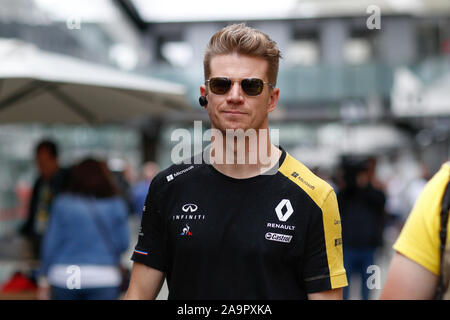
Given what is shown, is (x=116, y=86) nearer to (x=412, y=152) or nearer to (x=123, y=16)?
(x=123, y=16)

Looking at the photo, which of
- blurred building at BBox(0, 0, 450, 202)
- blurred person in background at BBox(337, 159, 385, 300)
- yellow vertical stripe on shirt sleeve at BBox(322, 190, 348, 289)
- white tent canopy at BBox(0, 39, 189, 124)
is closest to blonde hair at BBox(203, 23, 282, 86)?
yellow vertical stripe on shirt sleeve at BBox(322, 190, 348, 289)

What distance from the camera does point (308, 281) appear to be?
1841 mm

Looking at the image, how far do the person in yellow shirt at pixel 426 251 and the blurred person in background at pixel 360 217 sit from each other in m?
4.42

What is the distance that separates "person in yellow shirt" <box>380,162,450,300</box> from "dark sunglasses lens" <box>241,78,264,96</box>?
70cm

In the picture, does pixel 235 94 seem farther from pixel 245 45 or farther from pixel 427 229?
pixel 427 229

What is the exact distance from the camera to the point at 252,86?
1884mm

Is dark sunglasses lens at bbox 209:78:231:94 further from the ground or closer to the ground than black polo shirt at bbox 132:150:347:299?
further from the ground

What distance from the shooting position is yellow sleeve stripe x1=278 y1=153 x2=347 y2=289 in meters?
1.85

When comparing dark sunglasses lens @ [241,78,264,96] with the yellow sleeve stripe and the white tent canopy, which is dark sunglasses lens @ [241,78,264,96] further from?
the white tent canopy

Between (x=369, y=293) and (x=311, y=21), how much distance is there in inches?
1008

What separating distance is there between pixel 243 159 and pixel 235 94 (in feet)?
0.81

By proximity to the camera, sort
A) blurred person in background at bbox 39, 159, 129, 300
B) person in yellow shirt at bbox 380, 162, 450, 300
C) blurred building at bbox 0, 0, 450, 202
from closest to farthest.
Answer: person in yellow shirt at bbox 380, 162, 450, 300
blurred person in background at bbox 39, 159, 129, 300
blurred building at bbox 0, 0, 450, 202

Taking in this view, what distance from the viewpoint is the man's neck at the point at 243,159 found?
1.93 m
